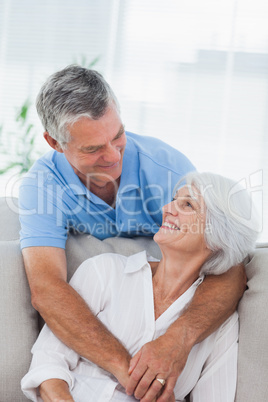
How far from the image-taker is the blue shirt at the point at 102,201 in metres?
1.81

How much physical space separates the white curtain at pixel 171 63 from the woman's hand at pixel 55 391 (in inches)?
116

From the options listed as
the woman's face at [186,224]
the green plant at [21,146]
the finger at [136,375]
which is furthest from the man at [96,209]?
the green plant at [21,146]

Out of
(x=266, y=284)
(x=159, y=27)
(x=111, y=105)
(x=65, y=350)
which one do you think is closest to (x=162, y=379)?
(x=65, y=350)

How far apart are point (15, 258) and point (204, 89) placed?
297 cm

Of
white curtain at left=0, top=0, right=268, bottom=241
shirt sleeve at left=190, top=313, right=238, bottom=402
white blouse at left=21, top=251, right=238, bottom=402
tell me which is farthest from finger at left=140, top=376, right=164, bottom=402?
white curtain at left=0, top=0, right=268, bottom=241

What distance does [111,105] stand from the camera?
1691 millimetres

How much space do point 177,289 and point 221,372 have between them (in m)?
0.31

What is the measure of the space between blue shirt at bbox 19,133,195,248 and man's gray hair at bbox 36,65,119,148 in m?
0.19

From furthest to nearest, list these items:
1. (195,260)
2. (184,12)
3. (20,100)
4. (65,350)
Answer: (20,100) < (184,12) < (195,260) < (65,350)

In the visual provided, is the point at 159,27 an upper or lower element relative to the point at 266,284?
upper

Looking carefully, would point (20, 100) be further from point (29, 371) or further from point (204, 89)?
point (29, 371)

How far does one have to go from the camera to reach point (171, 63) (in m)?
4.26

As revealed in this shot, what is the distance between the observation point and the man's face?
1.64 m

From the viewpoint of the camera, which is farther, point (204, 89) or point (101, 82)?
point (204, 89)
